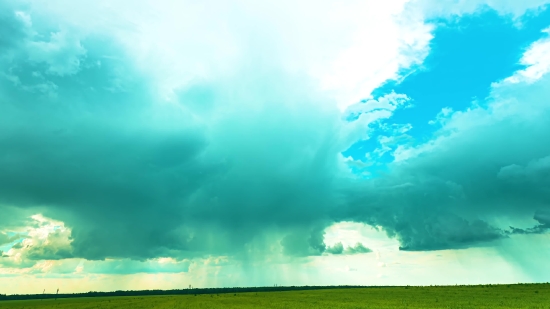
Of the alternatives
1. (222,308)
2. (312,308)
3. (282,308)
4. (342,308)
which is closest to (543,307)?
(342,308)

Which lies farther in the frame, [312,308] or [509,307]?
[312,308]

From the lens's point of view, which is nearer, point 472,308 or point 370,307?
point 472,308

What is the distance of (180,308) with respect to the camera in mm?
76438

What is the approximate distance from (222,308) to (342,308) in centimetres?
2283

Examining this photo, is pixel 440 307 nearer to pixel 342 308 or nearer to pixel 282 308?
pixel 342 308

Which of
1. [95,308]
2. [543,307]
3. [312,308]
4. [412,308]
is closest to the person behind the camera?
[543,307]

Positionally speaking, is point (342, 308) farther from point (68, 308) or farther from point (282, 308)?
point (68, 308)

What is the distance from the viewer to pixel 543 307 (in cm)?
5872

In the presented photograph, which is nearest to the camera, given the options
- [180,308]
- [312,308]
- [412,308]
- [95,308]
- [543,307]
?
[543,307]

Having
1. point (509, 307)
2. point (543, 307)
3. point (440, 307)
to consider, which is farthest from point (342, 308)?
point (543, 307)

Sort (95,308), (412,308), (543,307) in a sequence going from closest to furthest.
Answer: (543,307) < (412,308) < (95,308)

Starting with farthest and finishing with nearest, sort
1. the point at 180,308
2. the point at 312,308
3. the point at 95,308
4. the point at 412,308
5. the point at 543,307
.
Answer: the point at 95,308
the point at 180,308
the point at 312,308
the point at 412,308
the point at 543,307

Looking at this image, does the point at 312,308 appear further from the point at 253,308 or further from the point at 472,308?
the point at 472,308

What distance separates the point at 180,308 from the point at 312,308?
94.1 ft
